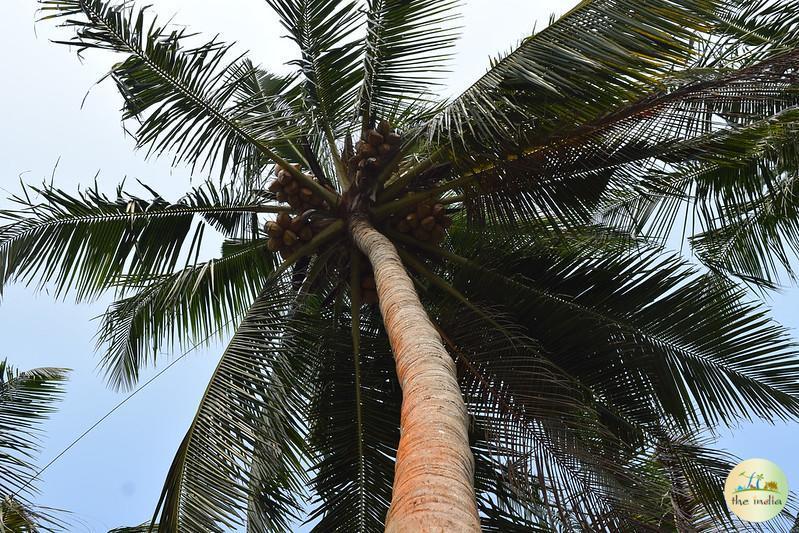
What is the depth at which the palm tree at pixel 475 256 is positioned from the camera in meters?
4.21

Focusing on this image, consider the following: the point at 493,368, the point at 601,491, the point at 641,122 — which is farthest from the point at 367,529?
the point at 641,122

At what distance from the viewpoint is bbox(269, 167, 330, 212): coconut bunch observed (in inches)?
226

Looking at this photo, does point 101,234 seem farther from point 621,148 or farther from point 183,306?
point 621,148

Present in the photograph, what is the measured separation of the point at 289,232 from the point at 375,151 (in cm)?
88

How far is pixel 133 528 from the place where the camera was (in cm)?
475

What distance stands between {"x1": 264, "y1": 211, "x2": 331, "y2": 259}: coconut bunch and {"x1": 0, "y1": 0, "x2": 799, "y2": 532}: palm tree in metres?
0.05

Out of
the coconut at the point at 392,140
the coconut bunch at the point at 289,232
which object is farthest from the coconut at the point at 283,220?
the coconut at the point at 392,140

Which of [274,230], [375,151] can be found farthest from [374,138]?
[274,230]

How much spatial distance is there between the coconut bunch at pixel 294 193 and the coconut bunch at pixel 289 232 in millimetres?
108

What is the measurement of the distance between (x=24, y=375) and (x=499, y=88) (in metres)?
5.58

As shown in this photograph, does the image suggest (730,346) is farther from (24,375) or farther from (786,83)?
(24,375)

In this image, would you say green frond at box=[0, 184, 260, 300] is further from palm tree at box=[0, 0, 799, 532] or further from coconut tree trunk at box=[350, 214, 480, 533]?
coconut tree trunk at box=[350, 214, 480, 533]

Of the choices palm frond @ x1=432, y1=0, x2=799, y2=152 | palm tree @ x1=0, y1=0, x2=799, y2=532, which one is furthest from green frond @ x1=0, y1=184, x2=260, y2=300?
palm frond @ x1=432, y1=0, x2=799, y2=152

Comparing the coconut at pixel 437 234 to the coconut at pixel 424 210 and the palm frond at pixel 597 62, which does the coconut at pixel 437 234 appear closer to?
the coconut at pixel 424 210
